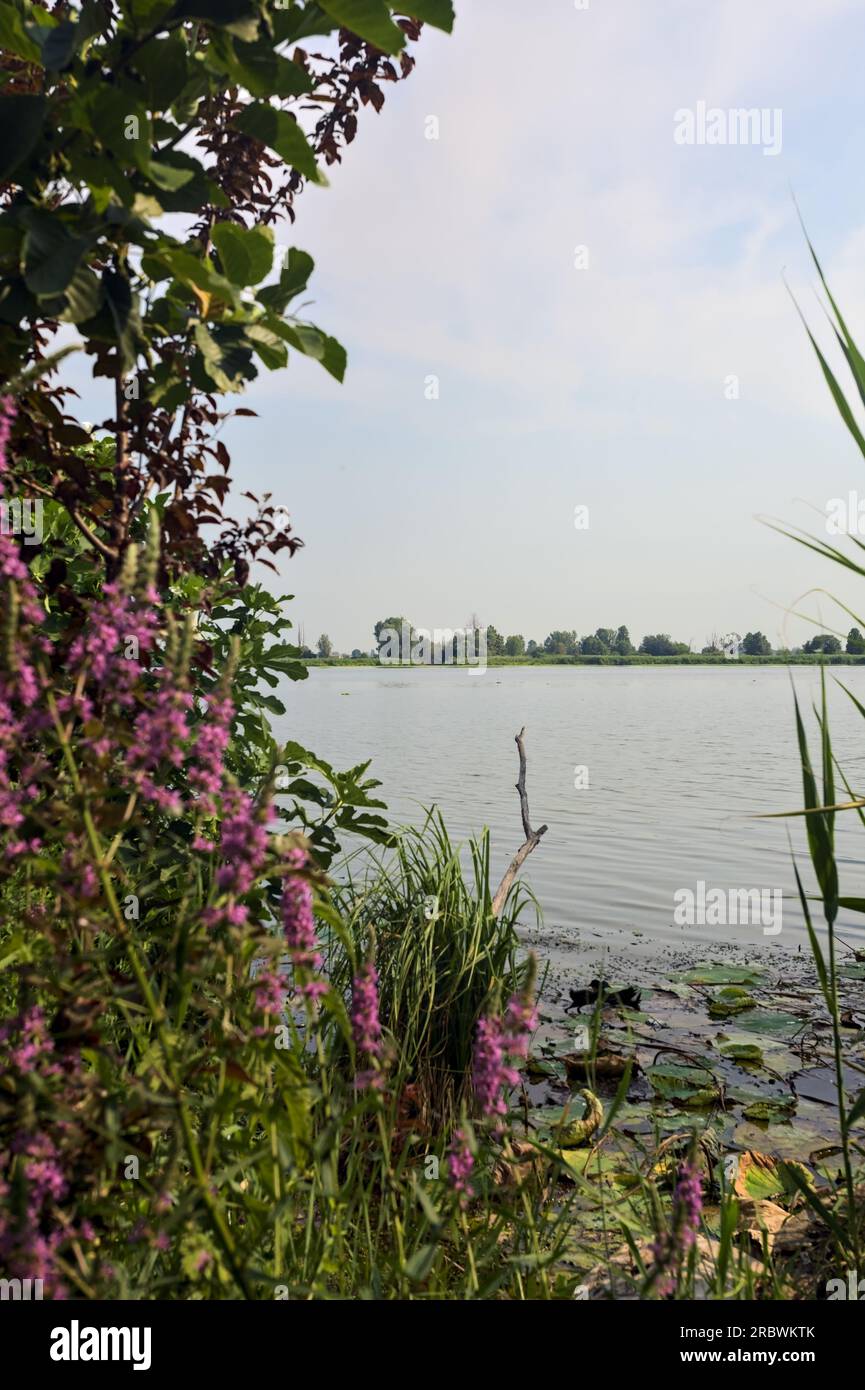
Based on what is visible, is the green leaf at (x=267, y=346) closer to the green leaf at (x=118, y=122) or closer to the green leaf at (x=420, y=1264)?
the green leaf at (x=118, y=122)

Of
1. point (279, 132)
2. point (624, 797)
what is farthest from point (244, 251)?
point (624, 797)

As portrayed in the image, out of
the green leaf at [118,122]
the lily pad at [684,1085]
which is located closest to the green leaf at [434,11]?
the green leaf at [118,122]

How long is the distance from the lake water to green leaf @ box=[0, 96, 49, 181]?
3038mm

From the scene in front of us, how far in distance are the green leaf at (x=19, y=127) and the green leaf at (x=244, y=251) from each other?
1.12 ft

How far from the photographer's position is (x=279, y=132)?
6.24 feet

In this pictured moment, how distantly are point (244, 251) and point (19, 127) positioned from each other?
0.43 m

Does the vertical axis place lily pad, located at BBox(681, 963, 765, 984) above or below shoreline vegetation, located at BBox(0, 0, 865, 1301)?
below

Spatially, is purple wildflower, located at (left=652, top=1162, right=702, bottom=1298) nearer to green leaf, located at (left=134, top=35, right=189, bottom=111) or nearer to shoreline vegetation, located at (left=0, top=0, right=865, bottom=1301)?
shoreline vegetation, located at (left=0, top=0, right=865, bottom=1301)

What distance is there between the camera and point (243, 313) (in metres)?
1.85

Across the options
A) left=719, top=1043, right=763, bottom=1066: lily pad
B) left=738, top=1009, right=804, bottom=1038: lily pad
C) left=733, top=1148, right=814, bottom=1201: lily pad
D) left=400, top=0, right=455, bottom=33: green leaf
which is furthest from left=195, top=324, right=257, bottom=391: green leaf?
left=738, top=1009, right=804, bottom=1038: lily pad

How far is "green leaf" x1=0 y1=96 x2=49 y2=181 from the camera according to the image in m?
1.68

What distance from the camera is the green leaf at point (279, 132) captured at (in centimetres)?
187
